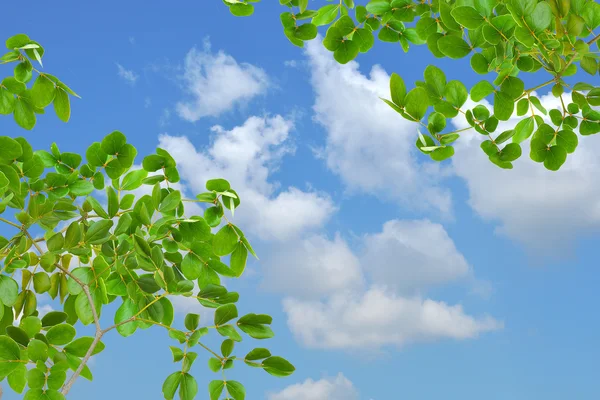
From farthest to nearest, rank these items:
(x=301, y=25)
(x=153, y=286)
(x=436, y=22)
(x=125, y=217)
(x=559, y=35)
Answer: (x=301, y=25)
(x=436, y=22)
(x=153, y=286)
(x=125, y=217)
(x=559, y=35)

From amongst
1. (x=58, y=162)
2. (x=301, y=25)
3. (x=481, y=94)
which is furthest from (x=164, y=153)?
(x=481, y=94)

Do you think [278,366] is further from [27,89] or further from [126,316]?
[27,89]

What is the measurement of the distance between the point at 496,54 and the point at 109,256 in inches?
58.8

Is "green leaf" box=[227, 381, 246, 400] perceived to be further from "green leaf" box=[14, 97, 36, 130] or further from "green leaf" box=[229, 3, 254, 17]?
"green leaf" box=[229, 3, 254, 17]

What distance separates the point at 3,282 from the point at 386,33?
1.94 meters

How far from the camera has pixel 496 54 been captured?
69.4 inches

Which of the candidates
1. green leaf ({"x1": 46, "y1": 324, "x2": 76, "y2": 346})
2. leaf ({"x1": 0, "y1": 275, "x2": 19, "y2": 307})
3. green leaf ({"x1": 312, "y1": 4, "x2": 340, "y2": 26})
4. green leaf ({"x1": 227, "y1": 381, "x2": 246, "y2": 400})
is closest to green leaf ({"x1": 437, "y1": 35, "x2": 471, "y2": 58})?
green leaf ({"x1": 312, "y1": 4, "x2": 340, "y2": 26})

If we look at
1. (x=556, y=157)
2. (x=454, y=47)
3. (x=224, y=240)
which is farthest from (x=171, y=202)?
(x=556, y=157)

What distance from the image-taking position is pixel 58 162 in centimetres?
238

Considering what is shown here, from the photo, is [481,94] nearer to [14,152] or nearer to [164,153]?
[164,153]

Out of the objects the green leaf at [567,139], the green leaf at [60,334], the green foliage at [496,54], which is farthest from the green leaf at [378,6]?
the green leaf at [60,334]

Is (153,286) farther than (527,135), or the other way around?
(527,135)

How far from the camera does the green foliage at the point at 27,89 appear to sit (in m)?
2.06

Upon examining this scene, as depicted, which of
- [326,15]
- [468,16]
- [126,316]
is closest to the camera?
[468,16]
